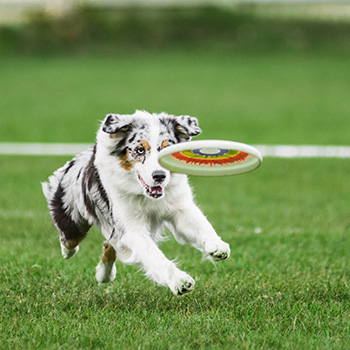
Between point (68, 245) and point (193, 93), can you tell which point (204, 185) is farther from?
point (193, 93)

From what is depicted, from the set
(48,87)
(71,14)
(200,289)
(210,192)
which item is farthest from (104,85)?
(200,289)

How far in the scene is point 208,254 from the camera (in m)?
4.47

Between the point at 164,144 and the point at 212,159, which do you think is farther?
the point at 212,159

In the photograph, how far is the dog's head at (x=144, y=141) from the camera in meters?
4.46

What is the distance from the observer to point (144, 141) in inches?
179

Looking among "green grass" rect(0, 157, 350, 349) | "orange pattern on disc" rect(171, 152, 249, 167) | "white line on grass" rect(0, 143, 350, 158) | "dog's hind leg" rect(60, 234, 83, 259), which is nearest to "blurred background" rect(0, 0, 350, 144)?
"white line on grass" rect(0, 143, 350, 158)

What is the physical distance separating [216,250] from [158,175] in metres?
0.55

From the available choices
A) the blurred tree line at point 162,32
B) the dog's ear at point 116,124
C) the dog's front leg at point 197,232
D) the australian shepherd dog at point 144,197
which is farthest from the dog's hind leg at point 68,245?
the blurred tree line at point 162,32

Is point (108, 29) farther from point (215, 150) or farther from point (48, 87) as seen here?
A: point (215, 150)

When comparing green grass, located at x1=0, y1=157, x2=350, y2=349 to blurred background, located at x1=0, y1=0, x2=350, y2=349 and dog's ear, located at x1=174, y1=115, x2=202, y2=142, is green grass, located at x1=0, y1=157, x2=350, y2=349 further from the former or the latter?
dog's ear, located at x1=174, y1=115, x2=202, y2=142

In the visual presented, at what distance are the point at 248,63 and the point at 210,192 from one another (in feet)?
77.2

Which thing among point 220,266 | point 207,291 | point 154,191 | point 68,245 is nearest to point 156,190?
point 154,191

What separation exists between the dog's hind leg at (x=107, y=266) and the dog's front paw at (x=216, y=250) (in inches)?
38.0

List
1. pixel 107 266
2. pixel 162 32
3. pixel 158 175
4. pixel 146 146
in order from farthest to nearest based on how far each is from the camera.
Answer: pixel 162 32 < pixel 107 266 < pixel 146 146 < pixel 158 175
